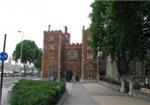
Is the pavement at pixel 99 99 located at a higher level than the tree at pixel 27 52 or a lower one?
lower

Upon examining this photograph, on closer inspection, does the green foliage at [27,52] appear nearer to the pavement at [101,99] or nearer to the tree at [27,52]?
the tree at [27,52]

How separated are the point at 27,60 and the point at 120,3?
108928 mm

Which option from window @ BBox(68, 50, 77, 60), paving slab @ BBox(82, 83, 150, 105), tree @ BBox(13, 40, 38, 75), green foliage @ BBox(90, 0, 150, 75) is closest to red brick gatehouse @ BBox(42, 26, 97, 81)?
window @ BBox(68, 50, 77, 60)

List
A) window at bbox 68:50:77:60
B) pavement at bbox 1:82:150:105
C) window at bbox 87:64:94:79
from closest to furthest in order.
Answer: pavement at bbox 1:82:150:105, window at bbox 87:64:94:79, window at bbox 68:50:77:60

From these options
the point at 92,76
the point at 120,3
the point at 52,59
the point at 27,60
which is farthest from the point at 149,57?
the point at 27,60

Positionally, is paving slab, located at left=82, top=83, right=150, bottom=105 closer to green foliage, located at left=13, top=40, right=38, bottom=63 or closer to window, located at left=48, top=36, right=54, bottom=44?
window, located at left=48, top=36, right=54, bottom=44

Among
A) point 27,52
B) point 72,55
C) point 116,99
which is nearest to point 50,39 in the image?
point 72,55

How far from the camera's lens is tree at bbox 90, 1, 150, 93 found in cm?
2883

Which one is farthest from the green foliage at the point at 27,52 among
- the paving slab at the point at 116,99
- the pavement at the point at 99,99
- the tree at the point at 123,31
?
the paving slab at the point at 116,99

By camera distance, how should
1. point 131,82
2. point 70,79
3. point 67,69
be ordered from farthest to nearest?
1. point 67,69
2. point 70,79
3. point 131,82

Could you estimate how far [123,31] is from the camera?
31.5 m

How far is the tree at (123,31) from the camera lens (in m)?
28.8

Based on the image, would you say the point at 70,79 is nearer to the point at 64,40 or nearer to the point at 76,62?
the point at 76,62

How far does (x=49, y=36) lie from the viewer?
9594cm
